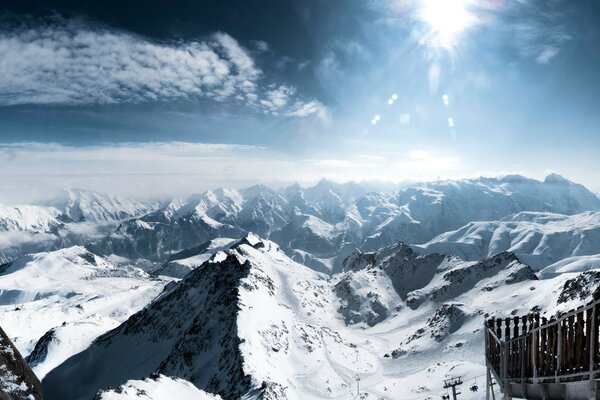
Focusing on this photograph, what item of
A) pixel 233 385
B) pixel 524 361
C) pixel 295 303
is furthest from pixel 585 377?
pixel 295 303

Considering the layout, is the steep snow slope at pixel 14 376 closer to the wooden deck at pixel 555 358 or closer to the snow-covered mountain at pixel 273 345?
the wooden deck at pixel 555 358

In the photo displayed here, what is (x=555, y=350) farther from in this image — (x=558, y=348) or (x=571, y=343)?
(x=571, y=343)

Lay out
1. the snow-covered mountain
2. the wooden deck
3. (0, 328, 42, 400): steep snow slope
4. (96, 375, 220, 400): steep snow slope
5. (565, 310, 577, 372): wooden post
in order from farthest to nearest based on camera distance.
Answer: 1. the snow-covered mountain
2. (96, 375, 220, 400): steep snow slope
3. (565, 310, 577, 372): wooden post
4. the wooden deck
5. (0, 328, 42, 400): steep snow slope

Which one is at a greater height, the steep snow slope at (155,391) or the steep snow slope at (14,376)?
the steep snow slope at (14,376)

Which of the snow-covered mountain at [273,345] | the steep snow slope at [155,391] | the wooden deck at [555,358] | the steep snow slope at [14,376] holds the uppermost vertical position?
the steep snow slope at [14,376]

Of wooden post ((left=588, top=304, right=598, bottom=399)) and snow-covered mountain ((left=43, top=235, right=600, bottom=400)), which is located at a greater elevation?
wooden post ((left=588, top=304, right=598, bottom=399))

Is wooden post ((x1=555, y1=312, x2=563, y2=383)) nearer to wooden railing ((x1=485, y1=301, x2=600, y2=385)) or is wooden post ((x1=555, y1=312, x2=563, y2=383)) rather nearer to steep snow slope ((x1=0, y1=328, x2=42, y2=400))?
wooden railing ((x1=485, y1=301, x2=600, y2=385))

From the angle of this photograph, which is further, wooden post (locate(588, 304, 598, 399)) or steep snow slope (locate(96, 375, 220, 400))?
steep snow slope (locate(96, 375, 220, 400))

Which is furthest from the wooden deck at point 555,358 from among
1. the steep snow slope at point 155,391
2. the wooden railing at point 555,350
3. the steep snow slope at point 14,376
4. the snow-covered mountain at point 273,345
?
the snow-covered mountain at point 273,345

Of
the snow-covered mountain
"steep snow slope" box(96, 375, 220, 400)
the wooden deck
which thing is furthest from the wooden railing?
the snow-covered mountain

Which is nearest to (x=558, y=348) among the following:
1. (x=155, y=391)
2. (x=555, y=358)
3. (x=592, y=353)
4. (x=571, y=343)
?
(x=571, y=343)
